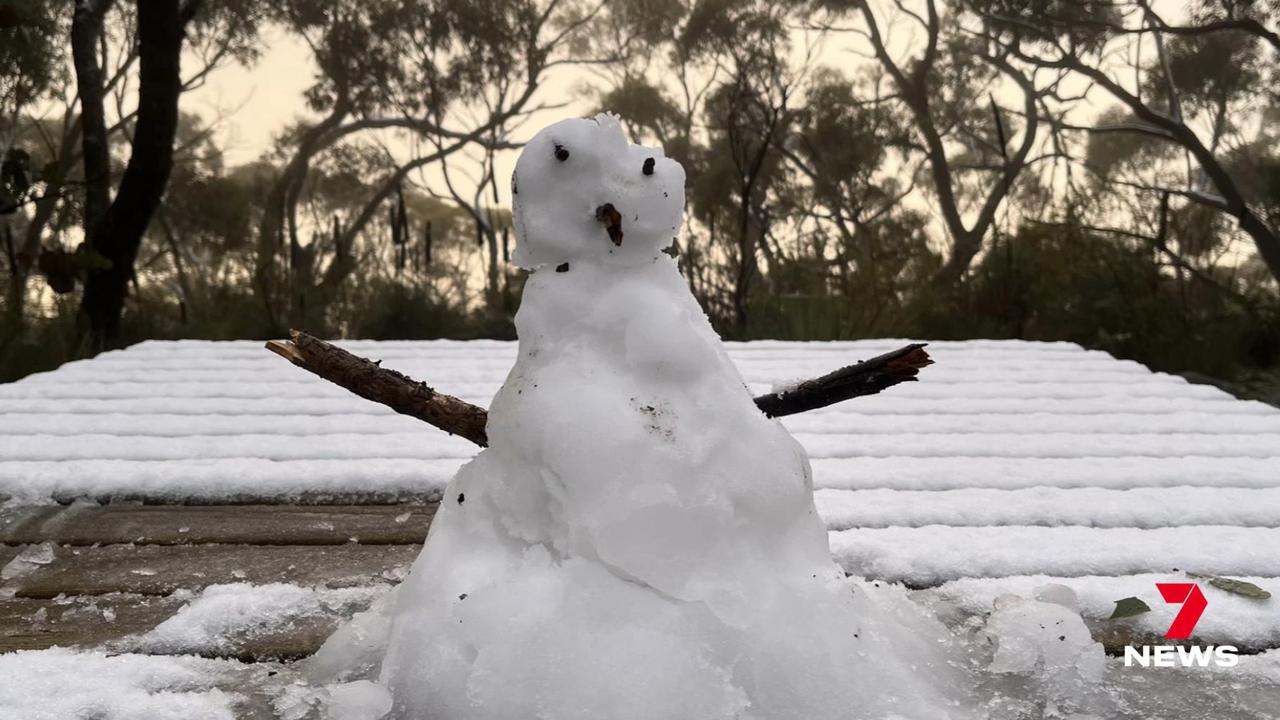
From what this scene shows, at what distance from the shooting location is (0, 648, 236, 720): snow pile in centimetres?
101

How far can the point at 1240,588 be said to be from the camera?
1.36 meters

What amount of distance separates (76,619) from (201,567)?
212mm

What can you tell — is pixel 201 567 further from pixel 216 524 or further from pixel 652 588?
pixel 652 588

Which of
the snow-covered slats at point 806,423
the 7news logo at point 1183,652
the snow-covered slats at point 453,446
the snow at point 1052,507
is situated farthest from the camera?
the snow-covered slats at point 806,423

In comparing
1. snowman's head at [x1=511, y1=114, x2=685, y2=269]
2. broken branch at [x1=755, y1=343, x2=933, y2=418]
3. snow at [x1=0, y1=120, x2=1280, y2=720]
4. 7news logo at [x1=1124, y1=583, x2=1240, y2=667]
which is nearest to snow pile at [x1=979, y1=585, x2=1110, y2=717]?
snow at [x1=0, y1=120, x2=1280, y2=720]

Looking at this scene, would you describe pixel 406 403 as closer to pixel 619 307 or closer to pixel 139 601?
pixel 619 307

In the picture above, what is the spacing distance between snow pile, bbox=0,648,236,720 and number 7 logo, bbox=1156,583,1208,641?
1176mm

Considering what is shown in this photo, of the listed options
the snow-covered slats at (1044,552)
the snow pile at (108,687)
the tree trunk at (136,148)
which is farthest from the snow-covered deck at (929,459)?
the tree trunk at (136,148)

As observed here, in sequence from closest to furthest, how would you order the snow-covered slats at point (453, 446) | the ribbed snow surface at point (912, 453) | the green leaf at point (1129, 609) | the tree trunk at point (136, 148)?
the green leaf at point (1129, 609) < the ribbed snow surface at point (912, 453) < the snow-covered slats at point (453, 446) < the tree trunk at point (136, 148)

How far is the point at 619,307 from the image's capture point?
1.01 m

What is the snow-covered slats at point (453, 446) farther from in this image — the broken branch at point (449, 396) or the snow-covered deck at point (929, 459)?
the broken branch at point (449, 396)

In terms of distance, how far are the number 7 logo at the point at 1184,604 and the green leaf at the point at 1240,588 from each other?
1.3 inches

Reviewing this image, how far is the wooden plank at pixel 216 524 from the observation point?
161 centimetres

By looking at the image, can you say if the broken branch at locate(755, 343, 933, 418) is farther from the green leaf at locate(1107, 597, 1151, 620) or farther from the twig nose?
the green leaf at locate(1107, 597, 1151, 620)
